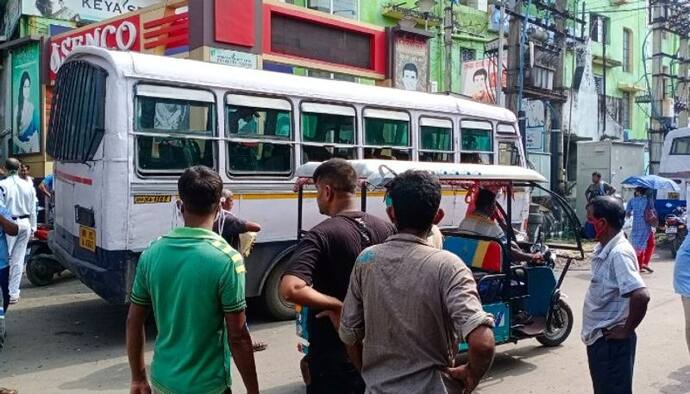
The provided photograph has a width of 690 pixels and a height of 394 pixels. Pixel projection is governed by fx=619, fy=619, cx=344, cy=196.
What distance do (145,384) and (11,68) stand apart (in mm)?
14548

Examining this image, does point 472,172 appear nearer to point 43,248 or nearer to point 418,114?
point 418,114

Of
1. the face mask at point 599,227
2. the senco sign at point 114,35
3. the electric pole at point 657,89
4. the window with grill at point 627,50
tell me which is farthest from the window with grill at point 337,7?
the window with grill at point 627,50

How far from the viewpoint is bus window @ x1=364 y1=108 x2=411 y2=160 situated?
26.3 feet

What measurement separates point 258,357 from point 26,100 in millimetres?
11335

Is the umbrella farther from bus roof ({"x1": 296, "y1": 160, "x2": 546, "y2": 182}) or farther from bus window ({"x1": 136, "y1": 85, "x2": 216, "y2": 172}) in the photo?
bus window ({"x1": 136, "y1": 85, "x2": 216, "y2": 172})

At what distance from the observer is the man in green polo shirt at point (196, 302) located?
8.30 feet

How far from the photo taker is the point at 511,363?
19.3 ft

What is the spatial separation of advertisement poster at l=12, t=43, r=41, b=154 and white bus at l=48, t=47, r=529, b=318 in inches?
302

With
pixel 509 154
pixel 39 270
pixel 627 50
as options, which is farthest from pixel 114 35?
pixel 627 50

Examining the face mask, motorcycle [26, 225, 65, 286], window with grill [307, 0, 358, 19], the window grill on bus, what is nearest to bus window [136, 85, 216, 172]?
the window grill on bus

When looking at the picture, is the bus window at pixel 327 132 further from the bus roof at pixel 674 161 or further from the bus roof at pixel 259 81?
the bus roof at pixel 674 161

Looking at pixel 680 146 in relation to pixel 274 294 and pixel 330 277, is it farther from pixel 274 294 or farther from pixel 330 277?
pixel 330 277

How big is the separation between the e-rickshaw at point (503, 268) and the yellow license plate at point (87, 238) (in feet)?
7.36

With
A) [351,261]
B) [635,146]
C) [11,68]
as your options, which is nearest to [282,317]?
[351,261]
